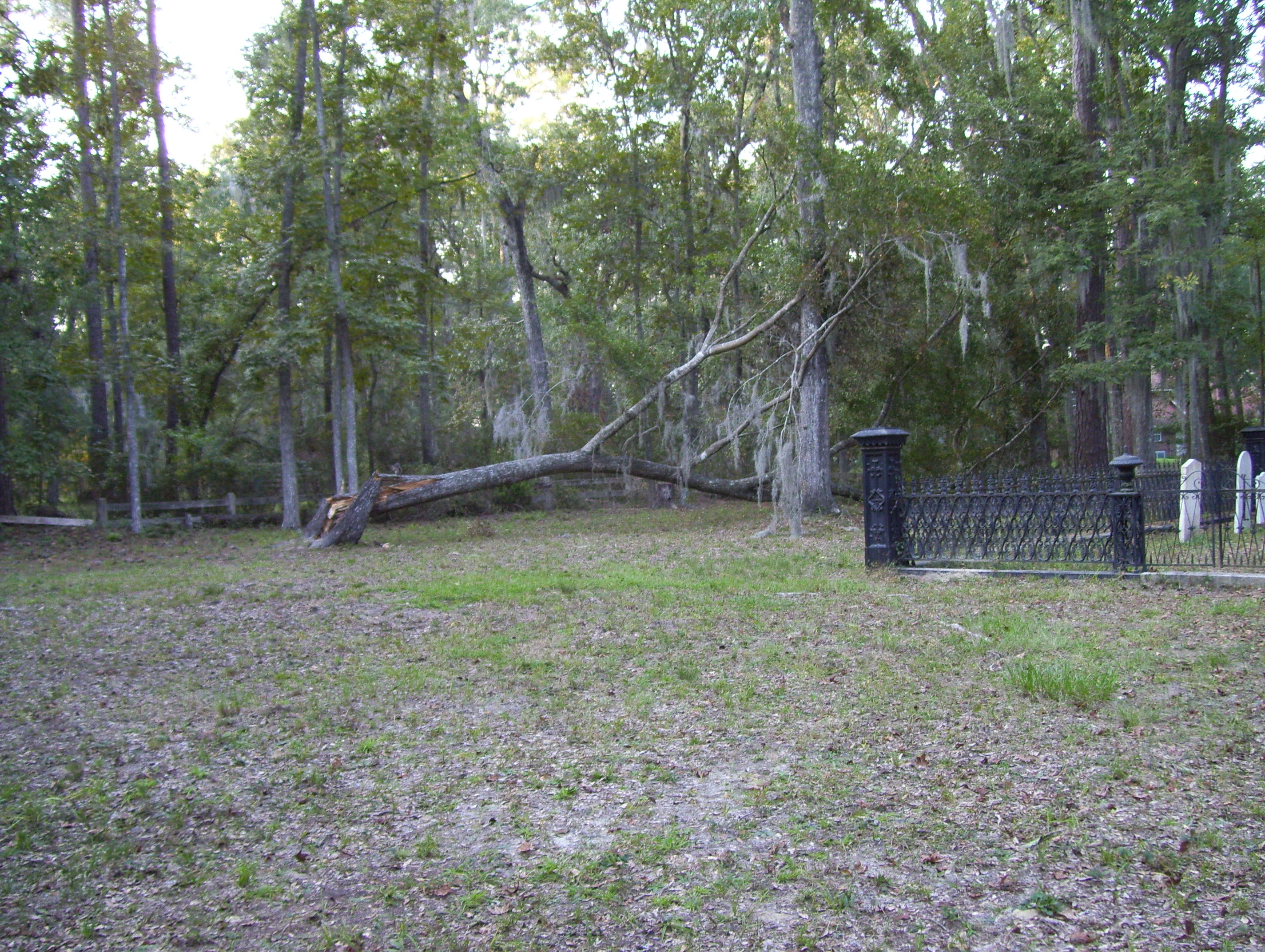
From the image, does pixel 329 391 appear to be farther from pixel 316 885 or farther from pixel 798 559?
pixel 316 885

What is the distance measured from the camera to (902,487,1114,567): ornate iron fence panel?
989 cm

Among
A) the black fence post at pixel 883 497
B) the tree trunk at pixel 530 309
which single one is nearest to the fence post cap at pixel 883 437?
the black fence post at pixel 883 497

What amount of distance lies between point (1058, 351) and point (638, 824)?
828 inches

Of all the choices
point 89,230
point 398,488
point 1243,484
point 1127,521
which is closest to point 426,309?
point 89,230

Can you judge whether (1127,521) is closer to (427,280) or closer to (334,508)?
(334,508)

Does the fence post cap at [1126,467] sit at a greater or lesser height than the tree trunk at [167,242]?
lesser

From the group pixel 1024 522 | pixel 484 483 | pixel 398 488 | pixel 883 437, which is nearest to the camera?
pixel 1024 522

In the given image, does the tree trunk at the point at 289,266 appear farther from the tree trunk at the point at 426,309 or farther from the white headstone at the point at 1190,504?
the white headstone at the point at 1190,504

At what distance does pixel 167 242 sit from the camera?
2081cm

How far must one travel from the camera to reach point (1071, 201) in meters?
17.7

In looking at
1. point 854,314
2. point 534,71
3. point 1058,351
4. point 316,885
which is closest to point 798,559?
point 854,314

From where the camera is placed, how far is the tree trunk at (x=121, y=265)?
17969 mm

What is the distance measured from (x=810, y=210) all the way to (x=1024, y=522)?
27.6 ft

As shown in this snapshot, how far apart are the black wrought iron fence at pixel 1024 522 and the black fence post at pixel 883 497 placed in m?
0.01
